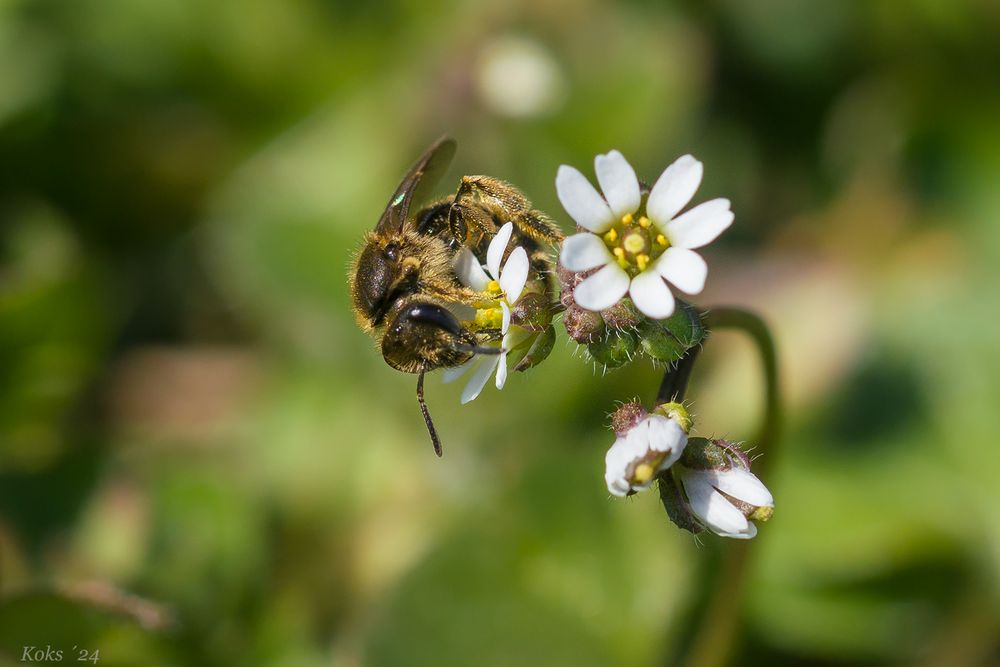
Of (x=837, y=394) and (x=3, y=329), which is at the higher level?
(x=837, y=394)

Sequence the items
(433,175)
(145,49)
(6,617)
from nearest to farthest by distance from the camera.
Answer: (433,175)
(6,617)
(145,49)

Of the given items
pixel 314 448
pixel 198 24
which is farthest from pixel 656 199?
pixel 198 24

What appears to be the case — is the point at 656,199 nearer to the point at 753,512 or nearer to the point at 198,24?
the point at 753,512

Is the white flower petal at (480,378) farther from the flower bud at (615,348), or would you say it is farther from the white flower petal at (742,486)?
the white flower petal at (742,486)

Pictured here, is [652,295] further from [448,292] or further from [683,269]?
[448,292]

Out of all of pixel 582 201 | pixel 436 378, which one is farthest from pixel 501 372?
pixel 436 378

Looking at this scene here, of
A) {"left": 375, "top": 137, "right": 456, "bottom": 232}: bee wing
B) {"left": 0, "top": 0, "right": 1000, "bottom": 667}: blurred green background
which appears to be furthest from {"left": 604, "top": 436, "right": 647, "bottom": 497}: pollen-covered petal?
{"left": 0, "top": 0, "right": 1000, "bottom": 667}: blurred green background

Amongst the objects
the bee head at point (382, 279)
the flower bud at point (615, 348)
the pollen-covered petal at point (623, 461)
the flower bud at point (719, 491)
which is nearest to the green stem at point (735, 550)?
the flower bud at point (615, 348)
